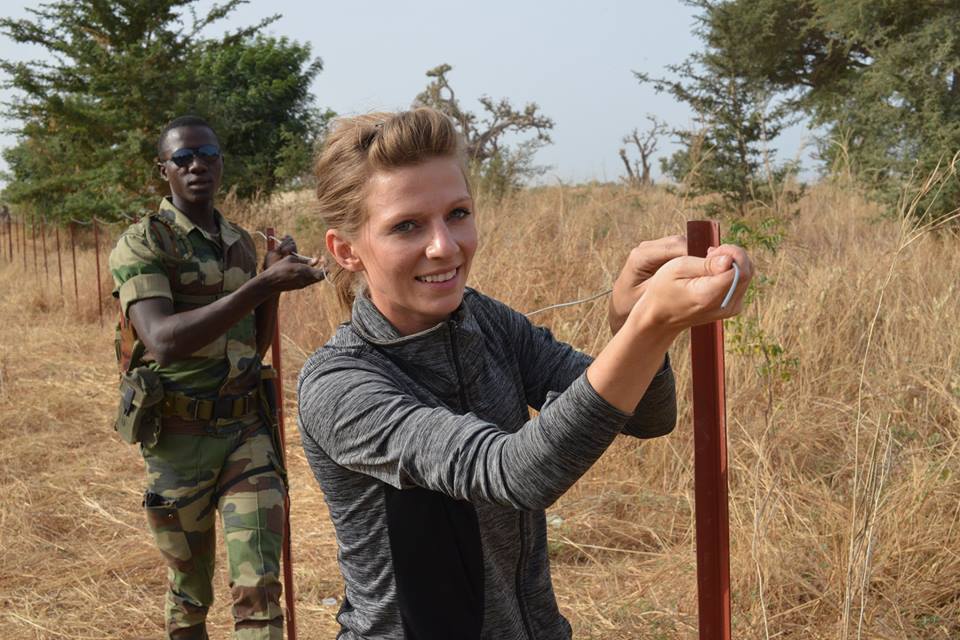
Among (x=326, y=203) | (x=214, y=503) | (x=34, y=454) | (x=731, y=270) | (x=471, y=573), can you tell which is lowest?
(x=34, y=454)

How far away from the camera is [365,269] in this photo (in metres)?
1.48

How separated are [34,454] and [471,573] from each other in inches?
226

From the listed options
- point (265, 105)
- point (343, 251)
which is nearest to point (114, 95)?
point (265, 105)

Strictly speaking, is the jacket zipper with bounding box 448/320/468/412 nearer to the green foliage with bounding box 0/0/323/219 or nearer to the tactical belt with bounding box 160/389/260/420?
the tactical belt with bounding box 160/389/260/420

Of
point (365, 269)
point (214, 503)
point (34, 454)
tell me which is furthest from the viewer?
point (34, 454)

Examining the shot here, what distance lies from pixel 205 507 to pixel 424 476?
1856mm

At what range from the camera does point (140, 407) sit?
2678 mm

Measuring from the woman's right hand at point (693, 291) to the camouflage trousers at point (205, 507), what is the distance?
195 centimetres

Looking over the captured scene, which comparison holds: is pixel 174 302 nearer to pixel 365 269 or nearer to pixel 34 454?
pixel 365 269

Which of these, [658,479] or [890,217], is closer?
[658,479]

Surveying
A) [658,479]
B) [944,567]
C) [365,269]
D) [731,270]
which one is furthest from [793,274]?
[731,270]

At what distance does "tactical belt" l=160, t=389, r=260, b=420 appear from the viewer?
276 cm

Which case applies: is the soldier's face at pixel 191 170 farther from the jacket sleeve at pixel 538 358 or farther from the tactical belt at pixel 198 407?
the jacket sleeve at pixel 538 358

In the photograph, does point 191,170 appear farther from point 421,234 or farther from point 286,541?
point 421,234
